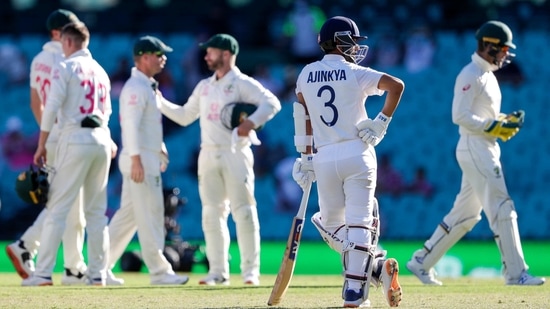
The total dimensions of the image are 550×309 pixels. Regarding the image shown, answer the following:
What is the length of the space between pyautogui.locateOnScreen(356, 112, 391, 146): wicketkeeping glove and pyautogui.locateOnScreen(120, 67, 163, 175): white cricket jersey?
12.5 ft

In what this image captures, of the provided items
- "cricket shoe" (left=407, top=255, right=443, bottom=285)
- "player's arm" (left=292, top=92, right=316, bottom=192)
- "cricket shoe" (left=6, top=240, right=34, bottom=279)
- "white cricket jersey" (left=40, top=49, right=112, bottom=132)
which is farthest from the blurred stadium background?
"player's arm" (left=292, top=92, right=316, bottom=192)

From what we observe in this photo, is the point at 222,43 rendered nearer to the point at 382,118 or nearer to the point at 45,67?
the point at 45,67

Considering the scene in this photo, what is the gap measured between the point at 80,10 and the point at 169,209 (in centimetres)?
959

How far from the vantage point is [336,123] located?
934 centimetres

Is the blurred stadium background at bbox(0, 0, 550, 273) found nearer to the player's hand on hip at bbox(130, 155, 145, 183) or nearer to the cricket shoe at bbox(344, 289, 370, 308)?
the player's hand on hip at bbox(130, 155, 145, 183)

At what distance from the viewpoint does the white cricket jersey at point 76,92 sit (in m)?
11.7

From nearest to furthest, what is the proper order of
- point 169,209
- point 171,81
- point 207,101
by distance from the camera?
point 207,101
point 169,209
point 171,81

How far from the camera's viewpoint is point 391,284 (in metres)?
9.07

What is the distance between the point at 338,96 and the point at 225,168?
3.75 metres

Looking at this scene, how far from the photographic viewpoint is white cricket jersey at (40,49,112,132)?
1170 cm

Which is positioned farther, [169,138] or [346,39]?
[169,138]

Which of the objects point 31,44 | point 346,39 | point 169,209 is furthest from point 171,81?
point 346,39

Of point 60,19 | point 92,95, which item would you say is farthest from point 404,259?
point 92,95

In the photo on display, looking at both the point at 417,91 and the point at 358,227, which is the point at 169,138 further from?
the point at 358,227
